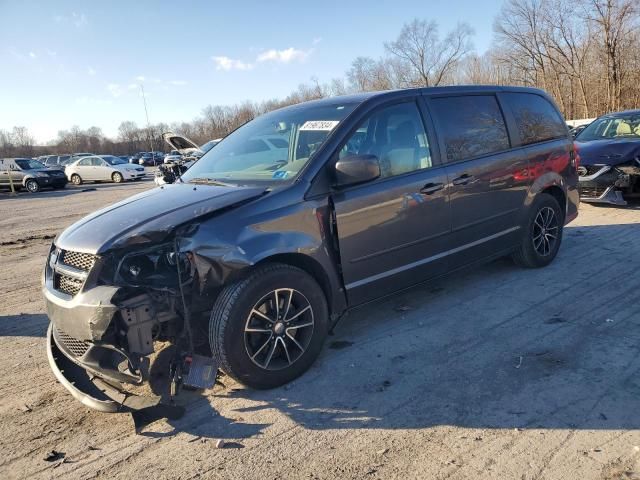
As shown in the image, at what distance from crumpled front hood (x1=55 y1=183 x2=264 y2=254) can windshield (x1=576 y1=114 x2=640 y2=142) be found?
8704 millimetres

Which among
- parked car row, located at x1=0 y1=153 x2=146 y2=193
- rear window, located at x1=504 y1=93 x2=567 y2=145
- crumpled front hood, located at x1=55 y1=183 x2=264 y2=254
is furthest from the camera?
parked car row, located at x1=0 y1=153 x2=146 y2=193

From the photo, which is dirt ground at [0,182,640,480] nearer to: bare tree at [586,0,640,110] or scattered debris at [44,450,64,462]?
scattered debris at [44,450,64,462]

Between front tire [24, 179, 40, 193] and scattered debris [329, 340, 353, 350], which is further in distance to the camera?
front tire [24, 179, 40, 193]

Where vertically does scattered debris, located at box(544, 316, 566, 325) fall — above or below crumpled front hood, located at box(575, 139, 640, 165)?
below

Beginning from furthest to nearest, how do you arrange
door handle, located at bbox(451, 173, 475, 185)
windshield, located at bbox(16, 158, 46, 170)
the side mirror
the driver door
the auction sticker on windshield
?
windshield, located at bbox(16, 158, 46, 170), door handle, located at bbox(451, 173, 475, 185), the auction sticker on windshield, the driver door, the side mirror

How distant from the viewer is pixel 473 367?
323 cm

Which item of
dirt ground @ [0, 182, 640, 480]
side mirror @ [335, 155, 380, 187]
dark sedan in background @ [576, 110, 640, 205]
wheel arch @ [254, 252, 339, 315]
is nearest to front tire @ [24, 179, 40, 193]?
dirt ground @ [0, 182, 640, 480]

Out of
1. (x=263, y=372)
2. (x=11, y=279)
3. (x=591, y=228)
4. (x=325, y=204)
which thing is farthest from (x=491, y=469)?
(x=11, y=279)

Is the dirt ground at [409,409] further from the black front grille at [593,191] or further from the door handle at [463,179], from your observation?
the black front grille at [593,191]

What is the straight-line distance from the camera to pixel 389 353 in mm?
3500

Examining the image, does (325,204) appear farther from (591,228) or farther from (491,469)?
(591,228)

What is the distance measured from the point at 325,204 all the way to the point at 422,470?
1.79m

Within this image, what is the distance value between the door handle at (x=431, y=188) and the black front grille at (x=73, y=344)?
2716mm

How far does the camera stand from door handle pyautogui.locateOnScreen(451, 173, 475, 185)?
403 cm
